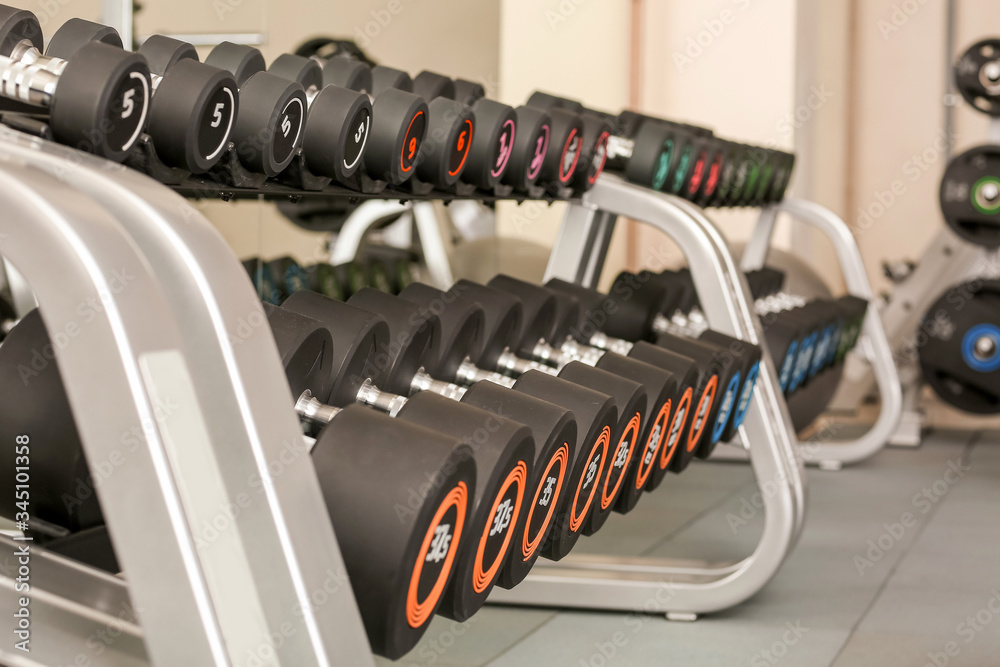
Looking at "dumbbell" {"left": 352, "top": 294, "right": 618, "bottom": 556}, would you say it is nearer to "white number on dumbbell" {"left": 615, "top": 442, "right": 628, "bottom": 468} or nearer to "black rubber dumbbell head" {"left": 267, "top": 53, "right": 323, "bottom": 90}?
"white number on dumbbell" {"left": 615, "top": 442, "right": 628, "bottom": 468}

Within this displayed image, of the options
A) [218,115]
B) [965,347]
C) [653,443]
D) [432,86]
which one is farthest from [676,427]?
[965,347]

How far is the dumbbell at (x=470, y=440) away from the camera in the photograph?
0.84 m

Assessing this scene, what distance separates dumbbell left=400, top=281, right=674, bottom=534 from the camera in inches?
46.5

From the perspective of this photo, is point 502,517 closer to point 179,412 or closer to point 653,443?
point 179,412

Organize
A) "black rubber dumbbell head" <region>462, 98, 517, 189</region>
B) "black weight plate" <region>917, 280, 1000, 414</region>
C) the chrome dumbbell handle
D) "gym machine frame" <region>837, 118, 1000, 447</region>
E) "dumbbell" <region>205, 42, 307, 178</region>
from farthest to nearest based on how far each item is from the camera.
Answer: "gym machine frame" <region>837, 118, 1000, 447</region>
"black weight plate" <region>917, 280, 1000, 414</region>
"black rubber dumbbell head" <region>462, 98, 517, 189</region>
the chrome dumbbell handle
"dumbbell" <region>205, 42, 307, 178</region>

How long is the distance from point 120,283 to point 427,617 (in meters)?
0.38

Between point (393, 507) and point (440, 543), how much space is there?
0.22ft

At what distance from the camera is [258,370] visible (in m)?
0.66

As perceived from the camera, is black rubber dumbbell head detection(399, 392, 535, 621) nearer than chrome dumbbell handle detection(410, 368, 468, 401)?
Yes

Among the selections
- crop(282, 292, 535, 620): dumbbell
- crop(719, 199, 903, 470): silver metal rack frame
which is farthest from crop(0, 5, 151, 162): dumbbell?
crop(719, 199, 903, 470): silver metal rack frame

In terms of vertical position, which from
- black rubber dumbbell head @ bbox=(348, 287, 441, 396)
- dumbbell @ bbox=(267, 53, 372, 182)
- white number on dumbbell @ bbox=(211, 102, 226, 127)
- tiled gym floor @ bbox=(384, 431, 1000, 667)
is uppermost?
white number on dumbbell @ bbox=(211, 102, 226, 127)

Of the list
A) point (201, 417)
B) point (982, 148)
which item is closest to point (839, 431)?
point (982, 148)

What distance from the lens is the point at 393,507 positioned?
2.40 ft

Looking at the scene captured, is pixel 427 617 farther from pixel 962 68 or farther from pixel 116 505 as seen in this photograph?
pixel 962 68
